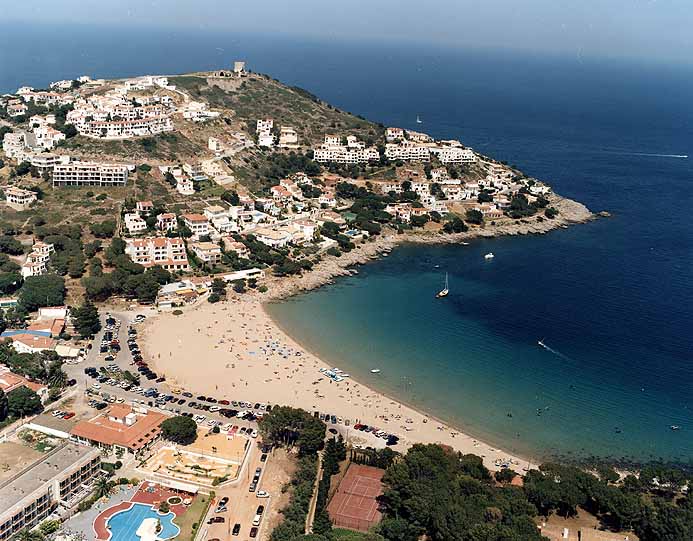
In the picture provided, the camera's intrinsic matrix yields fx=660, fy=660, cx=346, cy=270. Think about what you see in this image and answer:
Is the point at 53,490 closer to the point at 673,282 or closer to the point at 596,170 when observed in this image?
the point at 673,282

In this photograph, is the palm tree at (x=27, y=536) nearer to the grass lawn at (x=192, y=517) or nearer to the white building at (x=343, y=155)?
the grass lawn at (x=192, y=517)

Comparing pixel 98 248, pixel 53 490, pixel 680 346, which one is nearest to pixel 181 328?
pixel 98 248

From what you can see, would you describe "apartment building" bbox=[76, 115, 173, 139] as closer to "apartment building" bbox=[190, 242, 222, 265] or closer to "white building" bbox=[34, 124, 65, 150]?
"white building" bbox=[34, 124, 65, 150]

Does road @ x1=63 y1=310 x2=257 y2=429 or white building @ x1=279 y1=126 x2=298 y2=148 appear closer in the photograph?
road @ x1=63 y1=310 x2=257 y2=429

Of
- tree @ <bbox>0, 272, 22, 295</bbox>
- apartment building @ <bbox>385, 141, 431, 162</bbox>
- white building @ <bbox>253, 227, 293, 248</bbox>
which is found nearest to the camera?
tree @ <bbox>0, 272, 22, 295</bbox>

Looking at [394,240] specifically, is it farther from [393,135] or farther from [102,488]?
[102,488]

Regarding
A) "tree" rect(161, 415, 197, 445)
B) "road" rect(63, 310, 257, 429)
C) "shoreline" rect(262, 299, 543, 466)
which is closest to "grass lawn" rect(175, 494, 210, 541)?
"tree" rect(161, 415, 197, 445)

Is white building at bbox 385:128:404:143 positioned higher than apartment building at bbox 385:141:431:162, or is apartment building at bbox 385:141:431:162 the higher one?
white building at bbox 385:128:404:143
